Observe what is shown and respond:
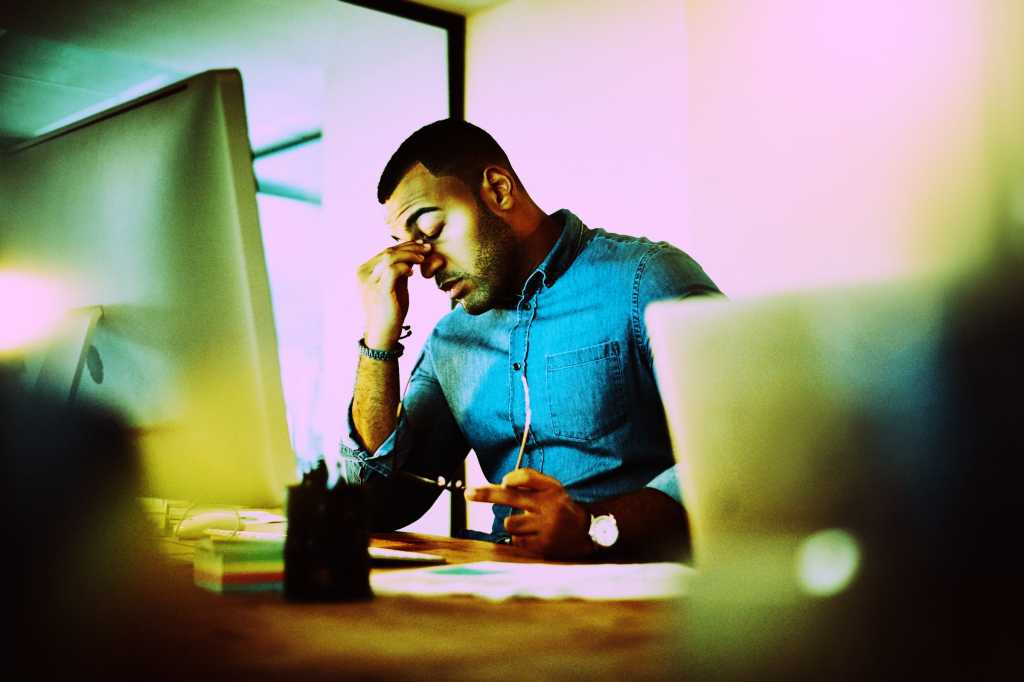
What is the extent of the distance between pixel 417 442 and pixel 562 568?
974mm

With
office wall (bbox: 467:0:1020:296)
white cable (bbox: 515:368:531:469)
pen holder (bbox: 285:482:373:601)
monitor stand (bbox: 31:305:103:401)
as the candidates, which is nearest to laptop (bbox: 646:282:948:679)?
pen holder (bbox: 285:482:373:601)

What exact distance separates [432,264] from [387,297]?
0.14 meters

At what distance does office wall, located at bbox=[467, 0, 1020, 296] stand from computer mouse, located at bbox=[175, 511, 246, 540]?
67.3 inches

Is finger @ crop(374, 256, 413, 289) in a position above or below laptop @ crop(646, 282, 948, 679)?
above

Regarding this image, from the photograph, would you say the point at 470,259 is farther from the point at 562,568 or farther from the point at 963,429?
the point at 963,429

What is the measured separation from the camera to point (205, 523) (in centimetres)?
137

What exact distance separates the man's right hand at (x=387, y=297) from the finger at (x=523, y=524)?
0.80m

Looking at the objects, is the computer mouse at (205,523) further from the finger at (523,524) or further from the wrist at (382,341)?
the wrist at (382,341)

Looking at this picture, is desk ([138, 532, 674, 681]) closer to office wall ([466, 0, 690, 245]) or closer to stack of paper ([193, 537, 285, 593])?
stack of paper ([193, 537, 285, 593])

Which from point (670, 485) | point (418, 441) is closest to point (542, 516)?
point (670, 485)

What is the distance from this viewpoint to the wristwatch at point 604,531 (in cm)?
126

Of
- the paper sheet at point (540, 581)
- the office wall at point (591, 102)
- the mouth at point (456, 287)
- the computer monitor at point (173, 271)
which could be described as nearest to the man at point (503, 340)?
the mouth at point (456, 287)

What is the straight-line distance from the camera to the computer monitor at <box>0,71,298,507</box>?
878mm

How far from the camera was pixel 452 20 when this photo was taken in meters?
3.87
